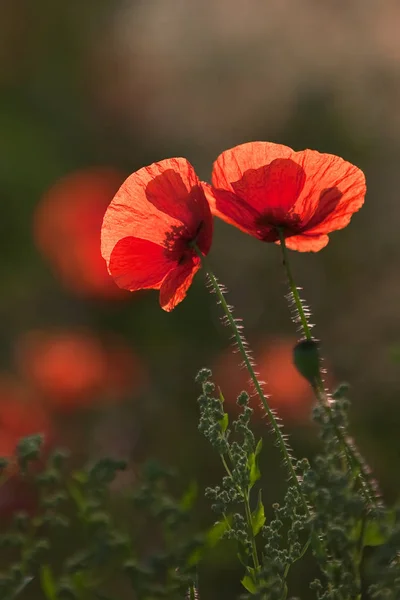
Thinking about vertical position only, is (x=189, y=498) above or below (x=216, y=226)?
below

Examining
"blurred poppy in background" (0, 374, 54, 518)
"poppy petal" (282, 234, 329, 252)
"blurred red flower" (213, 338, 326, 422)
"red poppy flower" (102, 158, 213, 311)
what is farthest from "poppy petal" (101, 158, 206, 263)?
"blurred red flower" (213, 338, 326, 422)

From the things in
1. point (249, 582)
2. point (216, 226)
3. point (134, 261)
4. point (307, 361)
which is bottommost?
point (249, 582)

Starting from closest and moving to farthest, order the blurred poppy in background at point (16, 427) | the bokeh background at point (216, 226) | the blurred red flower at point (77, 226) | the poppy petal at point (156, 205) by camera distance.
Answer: the poppy petal at point (156, 205), the blurred poppy in background at point (16, 427), the bokeh background at point (216, 226), the blurred red flower at point (77, 226)

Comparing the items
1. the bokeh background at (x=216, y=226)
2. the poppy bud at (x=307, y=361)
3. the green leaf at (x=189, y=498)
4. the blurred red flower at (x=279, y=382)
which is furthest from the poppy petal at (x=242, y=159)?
the blurred red flower at (x=279, y=382)

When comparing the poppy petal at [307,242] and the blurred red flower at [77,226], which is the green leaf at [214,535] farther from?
the blurred red flower at [77,226]

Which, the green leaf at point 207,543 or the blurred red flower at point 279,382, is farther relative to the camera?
the blurred red flower at point 279,382

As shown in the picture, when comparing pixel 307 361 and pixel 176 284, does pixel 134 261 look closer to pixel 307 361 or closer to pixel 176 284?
pixel 176 284

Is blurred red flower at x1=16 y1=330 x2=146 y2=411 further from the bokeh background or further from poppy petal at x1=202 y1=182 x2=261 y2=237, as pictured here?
poppy petal at x1=202 y1=182 x2=261 y2=237

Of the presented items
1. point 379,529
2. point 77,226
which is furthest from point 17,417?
point 379,529
